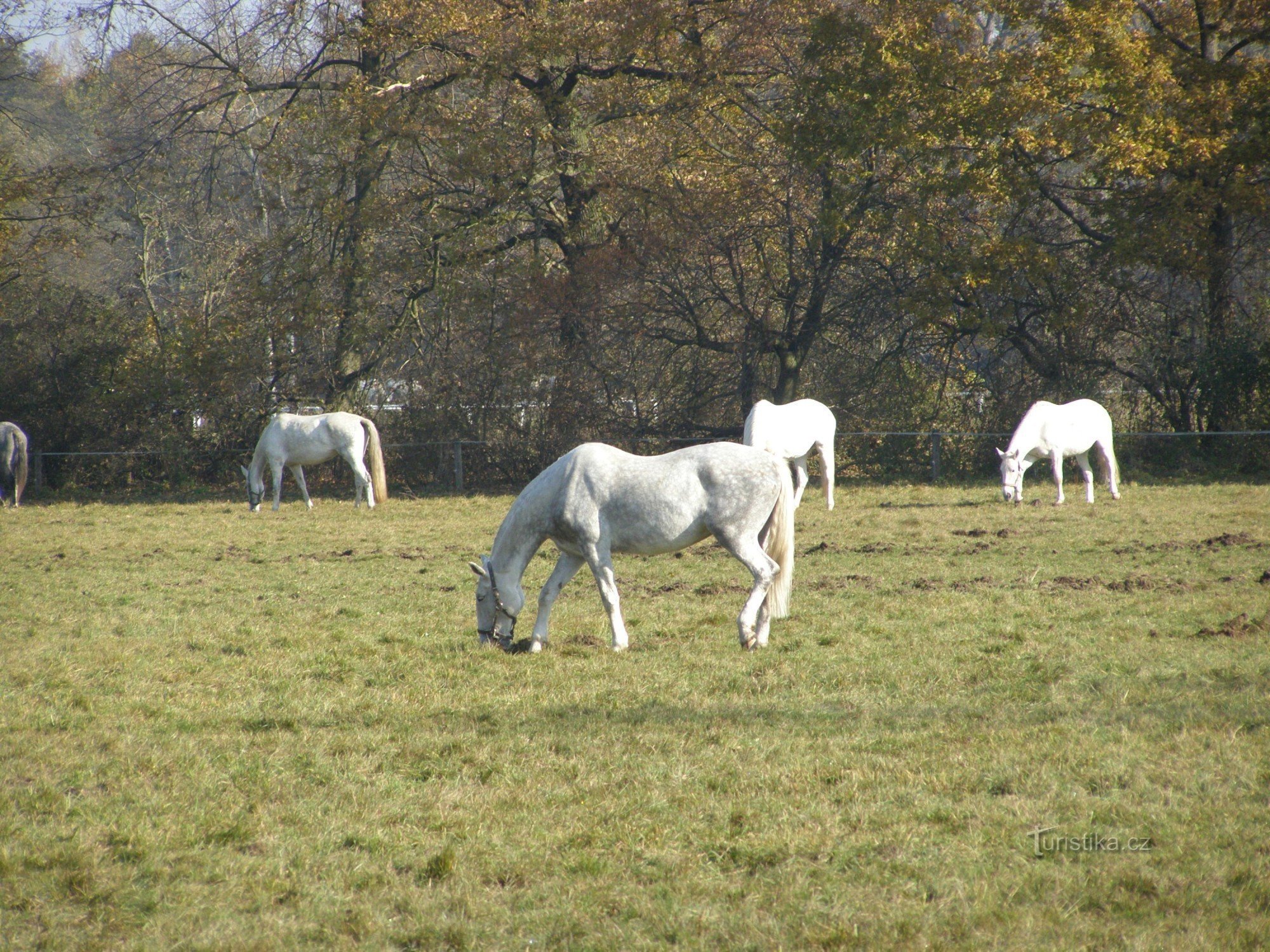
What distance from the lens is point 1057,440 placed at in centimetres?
1507

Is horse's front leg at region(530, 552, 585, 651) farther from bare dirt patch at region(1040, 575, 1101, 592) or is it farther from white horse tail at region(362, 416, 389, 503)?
white horse tail at region(362, 416, 389, 503)

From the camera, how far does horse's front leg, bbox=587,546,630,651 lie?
23.1ft

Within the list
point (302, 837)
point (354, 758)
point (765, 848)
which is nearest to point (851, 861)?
point (765, 848)

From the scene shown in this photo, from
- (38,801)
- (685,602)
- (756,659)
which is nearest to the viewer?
(38,801)

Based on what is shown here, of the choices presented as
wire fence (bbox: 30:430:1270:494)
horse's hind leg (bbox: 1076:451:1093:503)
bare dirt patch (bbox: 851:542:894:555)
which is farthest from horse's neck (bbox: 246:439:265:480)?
horse's hind leg (bbox: 1076:451:1093:503)

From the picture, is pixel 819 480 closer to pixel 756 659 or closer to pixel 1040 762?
pixel 756 659

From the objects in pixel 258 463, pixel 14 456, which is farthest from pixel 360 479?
pixel 14 456

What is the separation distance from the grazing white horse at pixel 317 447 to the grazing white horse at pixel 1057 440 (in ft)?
30.7

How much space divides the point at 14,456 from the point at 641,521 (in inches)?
668

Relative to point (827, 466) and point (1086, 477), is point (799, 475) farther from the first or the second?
point (1086, 477)

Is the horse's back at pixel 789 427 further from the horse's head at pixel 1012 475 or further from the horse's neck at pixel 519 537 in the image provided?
the horse's neck at pixel 519 537

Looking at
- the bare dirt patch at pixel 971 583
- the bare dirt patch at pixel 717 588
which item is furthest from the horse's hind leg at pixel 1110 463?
the bare dirt patch at pixel 717 588

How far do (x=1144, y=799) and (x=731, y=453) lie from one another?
11.3 feet

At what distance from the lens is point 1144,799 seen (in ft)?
13.8
